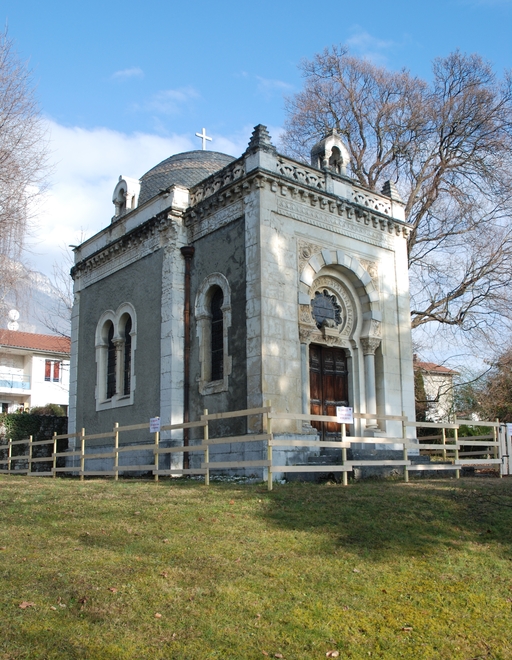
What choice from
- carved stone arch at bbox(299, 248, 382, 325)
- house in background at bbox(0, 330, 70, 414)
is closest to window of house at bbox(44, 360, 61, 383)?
house in background at bbox(0, 330, 70, 414)

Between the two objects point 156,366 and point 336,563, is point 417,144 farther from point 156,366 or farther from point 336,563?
point 336,563

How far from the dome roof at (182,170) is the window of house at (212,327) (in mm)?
5000

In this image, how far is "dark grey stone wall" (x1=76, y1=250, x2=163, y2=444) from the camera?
18.9m

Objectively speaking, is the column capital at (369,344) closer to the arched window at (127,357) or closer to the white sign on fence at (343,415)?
the white sign on fence at (343,415)

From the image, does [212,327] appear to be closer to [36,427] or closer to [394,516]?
[394,516]

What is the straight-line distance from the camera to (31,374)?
157 feet

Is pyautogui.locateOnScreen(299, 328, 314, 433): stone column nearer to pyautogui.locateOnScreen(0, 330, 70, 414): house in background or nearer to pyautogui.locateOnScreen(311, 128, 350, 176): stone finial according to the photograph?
pyautogui.locateOnScreen(311, 128, 350, 176): stone finial

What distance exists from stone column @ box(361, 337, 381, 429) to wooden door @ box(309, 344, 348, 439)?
59cm

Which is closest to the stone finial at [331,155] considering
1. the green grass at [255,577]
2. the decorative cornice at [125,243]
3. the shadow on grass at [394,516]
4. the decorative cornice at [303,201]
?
the decorative cornice at [303,201]

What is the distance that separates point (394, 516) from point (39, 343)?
4341 centimetres

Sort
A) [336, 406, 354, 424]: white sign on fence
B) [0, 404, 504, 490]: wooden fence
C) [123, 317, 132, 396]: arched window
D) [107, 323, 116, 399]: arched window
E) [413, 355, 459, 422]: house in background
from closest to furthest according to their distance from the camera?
[0, 404, 504, 490]: wooden fence, [336, 406, 354, 424]: white sign on fence, [123, 317, 132, 396]: arched window, [107, 323, 116, 399]: arched window, [413, 355, 459, 422]: house in background

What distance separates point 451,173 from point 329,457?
16672 mm

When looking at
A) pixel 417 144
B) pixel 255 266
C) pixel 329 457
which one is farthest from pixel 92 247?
pixel 417 144

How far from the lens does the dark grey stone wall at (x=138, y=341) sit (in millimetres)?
18906
